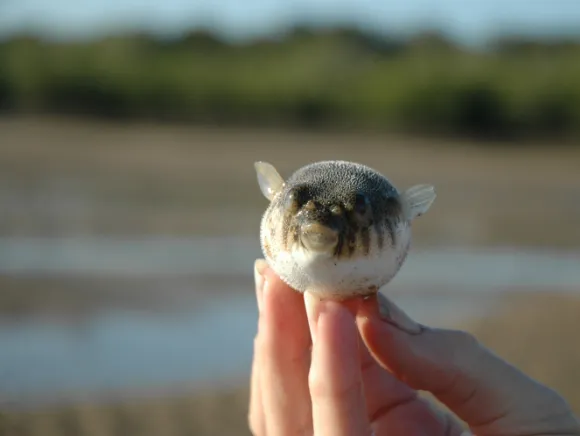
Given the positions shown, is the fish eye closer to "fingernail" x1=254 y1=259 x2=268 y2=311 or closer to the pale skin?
the pale skin

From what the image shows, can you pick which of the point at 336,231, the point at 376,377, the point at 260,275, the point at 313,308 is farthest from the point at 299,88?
the point at 336,231

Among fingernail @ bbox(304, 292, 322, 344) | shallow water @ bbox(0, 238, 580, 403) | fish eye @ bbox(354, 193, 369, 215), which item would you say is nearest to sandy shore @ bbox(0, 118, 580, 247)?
shallow water @ bbox(0, 238, 580, 403)

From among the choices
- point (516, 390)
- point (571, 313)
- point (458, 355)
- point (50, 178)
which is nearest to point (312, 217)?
point (458, 355)

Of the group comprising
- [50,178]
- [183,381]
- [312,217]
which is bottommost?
[183,381]

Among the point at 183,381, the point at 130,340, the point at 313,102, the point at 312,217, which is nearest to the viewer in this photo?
the point at 312,217

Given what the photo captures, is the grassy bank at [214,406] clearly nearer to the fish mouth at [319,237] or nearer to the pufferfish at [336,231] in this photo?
the pufferfish at [336,231]

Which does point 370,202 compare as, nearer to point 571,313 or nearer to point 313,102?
point 571,313

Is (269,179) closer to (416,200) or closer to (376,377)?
(416,200)

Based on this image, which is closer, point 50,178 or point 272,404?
point 272,404
